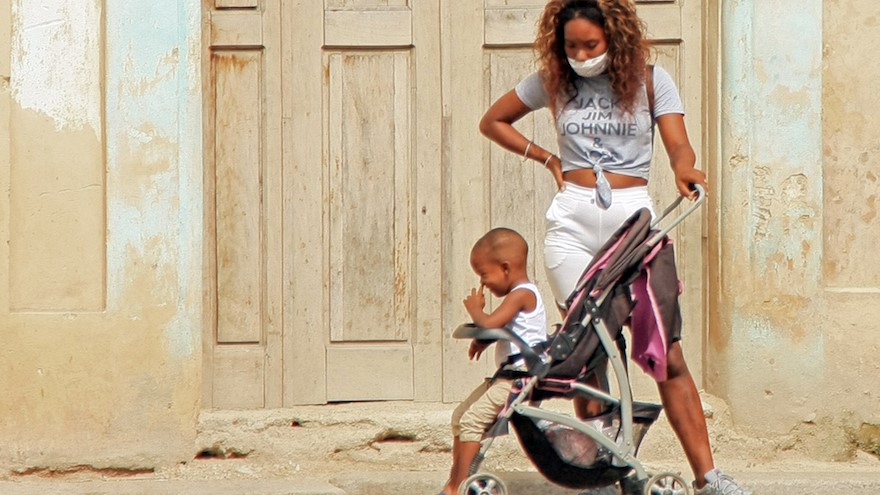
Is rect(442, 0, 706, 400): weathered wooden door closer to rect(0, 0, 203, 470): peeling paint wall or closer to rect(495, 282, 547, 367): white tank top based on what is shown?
rect(0, 0, 203, 470): peeling paint wall

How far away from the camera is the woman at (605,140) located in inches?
212

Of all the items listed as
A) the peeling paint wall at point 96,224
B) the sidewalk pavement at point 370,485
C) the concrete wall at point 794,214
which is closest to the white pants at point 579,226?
the sidewalk pavement at point 370,485

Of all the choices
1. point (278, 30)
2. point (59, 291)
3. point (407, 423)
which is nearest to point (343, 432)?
point (407, 423)

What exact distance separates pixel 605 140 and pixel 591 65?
268mm

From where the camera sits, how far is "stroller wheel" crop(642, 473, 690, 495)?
522cm

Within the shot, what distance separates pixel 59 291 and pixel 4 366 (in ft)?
1.25

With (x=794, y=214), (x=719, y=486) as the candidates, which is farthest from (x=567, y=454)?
(x=794, y=214)

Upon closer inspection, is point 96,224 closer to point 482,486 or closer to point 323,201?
point 323,201

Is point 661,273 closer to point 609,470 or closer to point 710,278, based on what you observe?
point 609,470

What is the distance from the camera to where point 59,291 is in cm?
655

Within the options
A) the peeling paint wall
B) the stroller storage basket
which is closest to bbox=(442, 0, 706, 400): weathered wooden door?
the peeling paint wall

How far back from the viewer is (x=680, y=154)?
5.39 metres

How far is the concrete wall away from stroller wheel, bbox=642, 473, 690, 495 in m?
1.48

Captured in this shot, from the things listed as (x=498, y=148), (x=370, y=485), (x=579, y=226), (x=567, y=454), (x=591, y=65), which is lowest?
(x=370, y=485)
